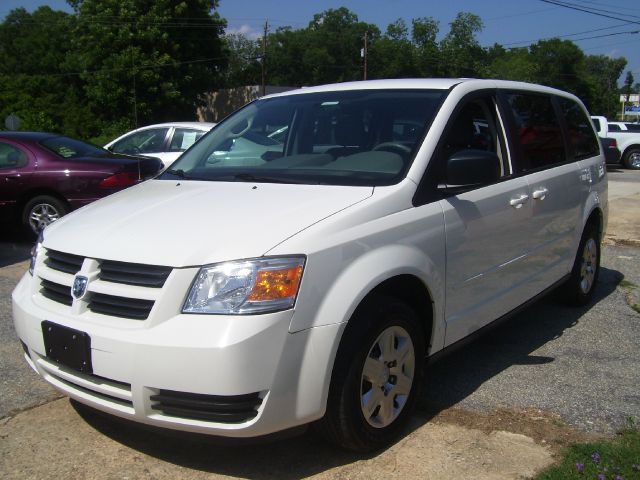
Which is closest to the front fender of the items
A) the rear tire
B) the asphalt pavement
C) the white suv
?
the white suv

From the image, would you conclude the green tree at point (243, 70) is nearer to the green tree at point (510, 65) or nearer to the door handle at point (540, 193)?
the green tree at point (510, 65)

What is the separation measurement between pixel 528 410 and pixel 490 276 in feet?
2.55

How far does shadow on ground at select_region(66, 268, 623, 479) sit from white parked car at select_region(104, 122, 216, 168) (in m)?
6.61

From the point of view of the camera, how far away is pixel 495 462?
3059mm

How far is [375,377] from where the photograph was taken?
306cm

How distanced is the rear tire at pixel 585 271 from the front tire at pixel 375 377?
258 cm

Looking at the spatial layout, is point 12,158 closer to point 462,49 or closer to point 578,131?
point 578,131

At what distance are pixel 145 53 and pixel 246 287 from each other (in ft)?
124

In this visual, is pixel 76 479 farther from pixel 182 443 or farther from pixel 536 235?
pixel 536 235

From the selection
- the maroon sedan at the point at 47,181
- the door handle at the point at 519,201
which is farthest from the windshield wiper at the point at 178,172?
the maroon sedan at the point at 47,181

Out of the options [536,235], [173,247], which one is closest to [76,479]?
[173,247]

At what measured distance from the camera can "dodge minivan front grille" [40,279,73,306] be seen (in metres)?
3.01

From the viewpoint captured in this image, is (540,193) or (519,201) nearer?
(519,201)

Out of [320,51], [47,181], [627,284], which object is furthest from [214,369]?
[320,51]
